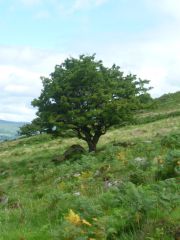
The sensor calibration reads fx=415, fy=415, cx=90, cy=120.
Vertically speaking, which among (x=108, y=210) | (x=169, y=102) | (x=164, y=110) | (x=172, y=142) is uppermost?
(x=169, y=102)

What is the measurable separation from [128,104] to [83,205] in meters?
22.9

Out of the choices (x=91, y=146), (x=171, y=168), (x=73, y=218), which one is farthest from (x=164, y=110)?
(x=73, y=218)

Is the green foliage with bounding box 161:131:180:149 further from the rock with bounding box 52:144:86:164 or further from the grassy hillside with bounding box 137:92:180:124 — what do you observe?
the grassy hillside with bounding box 137:92:180:124

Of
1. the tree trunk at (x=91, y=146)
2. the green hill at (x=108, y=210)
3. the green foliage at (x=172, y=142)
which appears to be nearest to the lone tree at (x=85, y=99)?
the tree trunk at (x=91, y=146)

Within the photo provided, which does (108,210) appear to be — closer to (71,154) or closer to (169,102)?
(71,154)

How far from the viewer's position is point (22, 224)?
32.0 feet

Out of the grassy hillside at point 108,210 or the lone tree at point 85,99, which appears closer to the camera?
the grassy hillside at point 108,210

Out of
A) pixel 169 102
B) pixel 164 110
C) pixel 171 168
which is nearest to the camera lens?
pixel 171 168

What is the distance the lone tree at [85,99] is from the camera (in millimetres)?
30641

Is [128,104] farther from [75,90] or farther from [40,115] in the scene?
[40,115]

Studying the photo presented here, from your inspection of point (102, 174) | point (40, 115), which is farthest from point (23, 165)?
point (102, 174)

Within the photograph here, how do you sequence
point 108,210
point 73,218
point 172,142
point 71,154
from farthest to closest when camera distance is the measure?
point 71,154 < point 172,142 < point 108,210 < point 73,218

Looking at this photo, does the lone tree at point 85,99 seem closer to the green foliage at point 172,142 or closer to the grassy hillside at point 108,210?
the green foliage at point 172,142

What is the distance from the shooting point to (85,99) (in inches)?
1220
